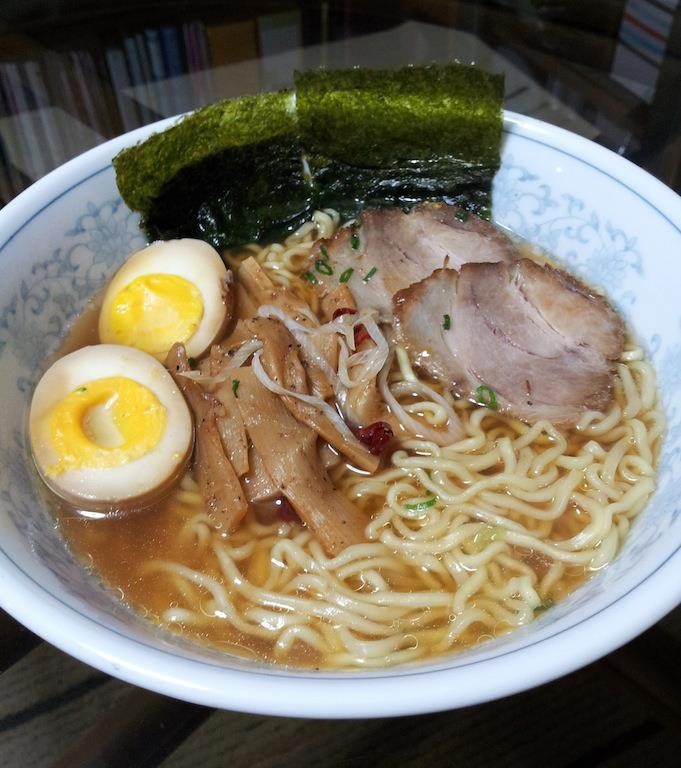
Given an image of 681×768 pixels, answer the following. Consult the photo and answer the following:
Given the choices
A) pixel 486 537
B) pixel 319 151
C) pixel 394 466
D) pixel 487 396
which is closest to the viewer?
pixel 486 537

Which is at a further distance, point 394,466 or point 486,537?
point 394,466

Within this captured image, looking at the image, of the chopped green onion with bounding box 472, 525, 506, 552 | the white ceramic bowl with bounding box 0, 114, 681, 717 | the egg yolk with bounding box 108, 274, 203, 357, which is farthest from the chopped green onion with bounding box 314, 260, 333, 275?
the chopped green onion with bounding box 472, 525, 506, 552

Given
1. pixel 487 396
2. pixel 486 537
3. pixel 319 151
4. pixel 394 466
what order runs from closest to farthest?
pixel 486 537, pixel 394 466, pixel 487 396, pixel 319 151

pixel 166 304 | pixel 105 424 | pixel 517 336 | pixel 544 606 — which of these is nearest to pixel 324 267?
pixel 166 304

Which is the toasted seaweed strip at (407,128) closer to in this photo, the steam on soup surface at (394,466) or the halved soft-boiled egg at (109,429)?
the steam on soup surface at (394,466)

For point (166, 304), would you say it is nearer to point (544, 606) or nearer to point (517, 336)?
point (517, 336)

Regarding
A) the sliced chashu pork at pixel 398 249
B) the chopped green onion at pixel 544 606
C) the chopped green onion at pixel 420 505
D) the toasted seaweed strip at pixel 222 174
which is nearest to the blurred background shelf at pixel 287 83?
the chopped green onion at pixel 544 606
